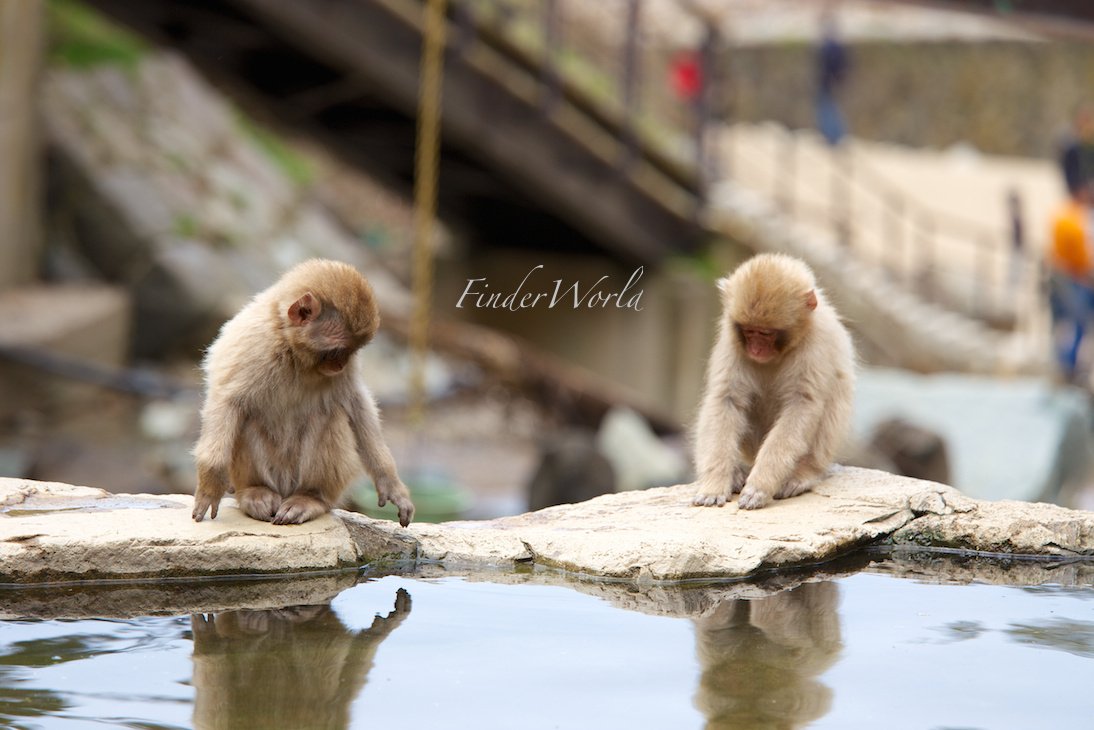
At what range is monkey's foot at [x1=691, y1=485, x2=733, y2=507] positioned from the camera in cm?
485

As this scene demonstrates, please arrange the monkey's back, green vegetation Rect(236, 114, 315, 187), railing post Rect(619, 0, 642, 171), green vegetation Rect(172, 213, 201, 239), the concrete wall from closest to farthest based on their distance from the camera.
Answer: the monkey's back < railing post Rect(619, 0, 642, 171) < green vegetation Rect(172, 213, 201, 239) < green vegetation Rect(236, 114, 315, 187) < the concrete wall

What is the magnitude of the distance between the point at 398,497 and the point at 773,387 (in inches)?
59.4

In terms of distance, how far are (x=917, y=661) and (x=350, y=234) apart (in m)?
16.2

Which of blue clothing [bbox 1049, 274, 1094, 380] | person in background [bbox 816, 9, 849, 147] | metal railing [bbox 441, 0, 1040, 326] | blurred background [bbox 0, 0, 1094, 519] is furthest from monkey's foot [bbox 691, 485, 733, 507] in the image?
person in background [bbox 816, 9, 849, 147]

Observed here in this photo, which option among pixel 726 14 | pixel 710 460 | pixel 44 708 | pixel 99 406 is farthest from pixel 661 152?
pixel 726 14

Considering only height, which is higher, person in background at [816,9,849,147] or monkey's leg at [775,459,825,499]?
person in background at [816,9,849,147]

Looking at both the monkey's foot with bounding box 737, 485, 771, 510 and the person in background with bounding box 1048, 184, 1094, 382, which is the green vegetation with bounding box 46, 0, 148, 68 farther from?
the monkey's foot with bounding box 737, 485, 771, 510

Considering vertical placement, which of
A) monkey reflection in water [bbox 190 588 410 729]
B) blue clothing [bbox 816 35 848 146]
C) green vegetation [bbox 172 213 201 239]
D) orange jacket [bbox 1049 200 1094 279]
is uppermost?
blue clothing [bbox 816 35 848 146]

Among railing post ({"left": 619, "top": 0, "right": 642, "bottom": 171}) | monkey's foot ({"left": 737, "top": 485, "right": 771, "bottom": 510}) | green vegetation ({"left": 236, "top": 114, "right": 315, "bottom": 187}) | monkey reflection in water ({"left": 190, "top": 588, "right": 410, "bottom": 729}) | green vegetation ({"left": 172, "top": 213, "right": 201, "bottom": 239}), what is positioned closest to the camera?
monkey reflection in water ({"left": 190, "top": 588, "right": 410, "bottom": 729})

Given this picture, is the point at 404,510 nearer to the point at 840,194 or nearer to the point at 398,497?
the point at 398,497

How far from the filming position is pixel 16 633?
11.7 ft

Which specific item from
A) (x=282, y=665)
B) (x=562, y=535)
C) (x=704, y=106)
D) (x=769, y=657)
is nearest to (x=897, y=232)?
(x=704, y=106)

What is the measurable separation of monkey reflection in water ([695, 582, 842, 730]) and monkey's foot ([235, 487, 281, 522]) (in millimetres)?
1359

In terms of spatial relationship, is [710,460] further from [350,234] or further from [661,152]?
[350,234]
